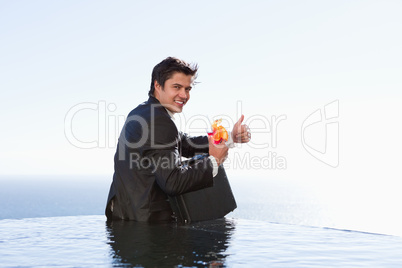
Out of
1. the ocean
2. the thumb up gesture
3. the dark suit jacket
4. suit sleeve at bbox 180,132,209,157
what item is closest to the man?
the dark suit jacket

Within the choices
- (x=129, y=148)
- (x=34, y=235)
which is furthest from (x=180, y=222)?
(x=34, y=235)

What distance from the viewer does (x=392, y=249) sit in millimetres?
3516

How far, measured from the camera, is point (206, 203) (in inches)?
179

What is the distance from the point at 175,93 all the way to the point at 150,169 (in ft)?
3.04

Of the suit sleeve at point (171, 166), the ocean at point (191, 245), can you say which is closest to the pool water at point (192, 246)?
the ocean at point (191, 245)

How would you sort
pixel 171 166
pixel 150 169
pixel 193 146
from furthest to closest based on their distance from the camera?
pixel 193 146, pixel 150 169, pixel 171 166

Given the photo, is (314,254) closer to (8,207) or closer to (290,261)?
(290,261)

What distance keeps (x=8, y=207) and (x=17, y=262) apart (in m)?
209

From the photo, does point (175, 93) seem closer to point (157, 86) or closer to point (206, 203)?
point (157, 86)

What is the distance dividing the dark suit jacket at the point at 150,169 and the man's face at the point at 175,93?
15cm

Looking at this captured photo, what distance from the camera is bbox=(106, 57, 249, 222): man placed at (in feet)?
13.2

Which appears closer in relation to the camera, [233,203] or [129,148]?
[129,148]

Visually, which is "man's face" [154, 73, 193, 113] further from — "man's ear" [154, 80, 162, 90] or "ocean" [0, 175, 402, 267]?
"ocean" [0, 175, 402, 267]

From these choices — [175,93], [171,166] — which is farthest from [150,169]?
[175,93]
